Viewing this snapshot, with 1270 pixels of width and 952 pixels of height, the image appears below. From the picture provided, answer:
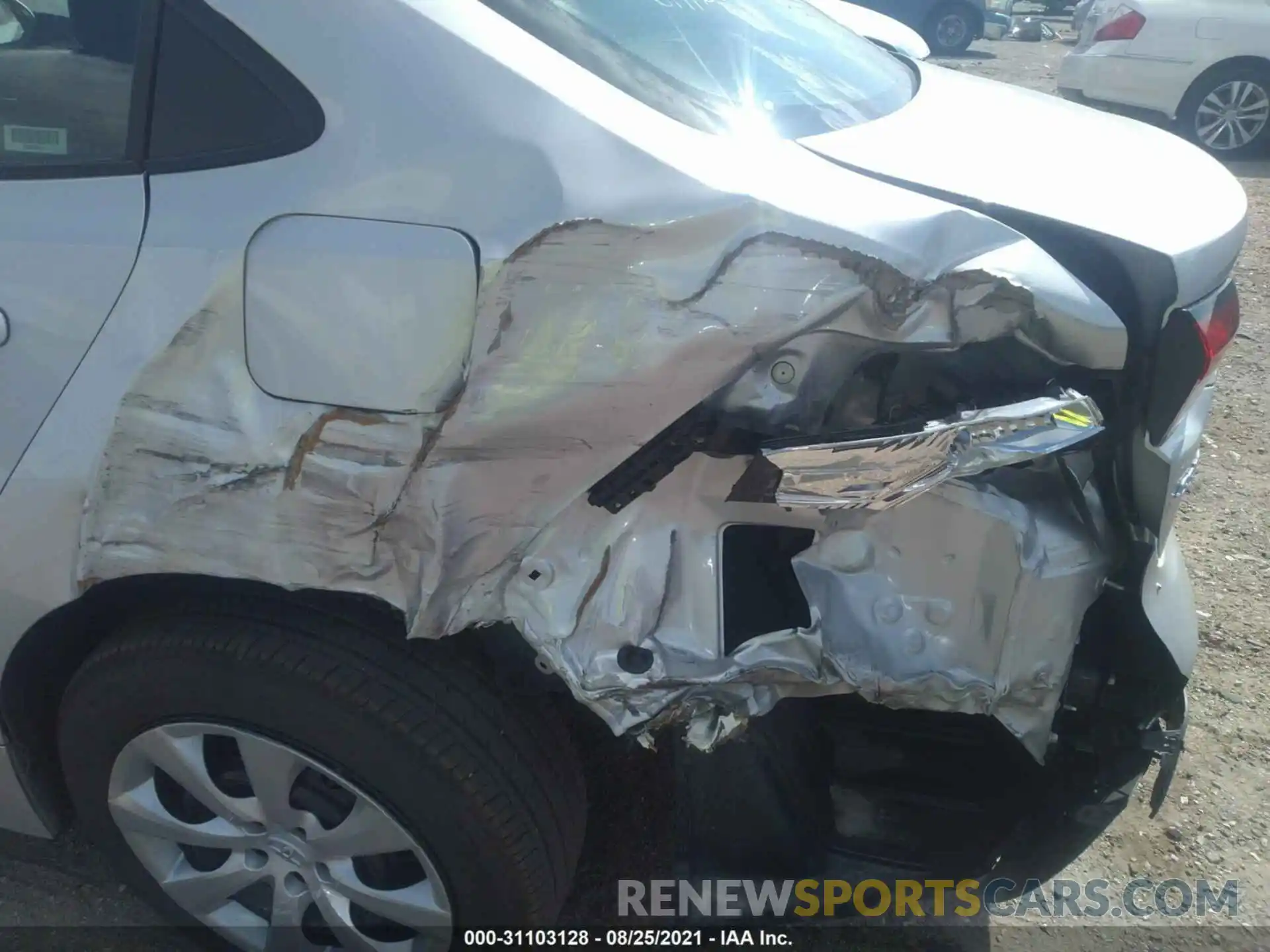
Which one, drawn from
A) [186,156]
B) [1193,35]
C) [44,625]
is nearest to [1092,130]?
[186,156]

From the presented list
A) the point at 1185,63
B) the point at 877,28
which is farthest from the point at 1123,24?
the point at 877,28

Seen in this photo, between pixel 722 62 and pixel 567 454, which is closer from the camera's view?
pixel 567 454

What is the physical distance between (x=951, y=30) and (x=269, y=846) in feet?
52.5

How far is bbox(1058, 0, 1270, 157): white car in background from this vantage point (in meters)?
7.80

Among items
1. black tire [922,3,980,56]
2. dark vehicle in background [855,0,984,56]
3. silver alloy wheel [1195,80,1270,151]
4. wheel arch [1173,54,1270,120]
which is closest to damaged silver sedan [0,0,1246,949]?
wheel arch [1173,54,1270,120]

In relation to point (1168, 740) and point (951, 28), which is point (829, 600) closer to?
point (1168, 740)

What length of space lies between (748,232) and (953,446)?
1.30ft

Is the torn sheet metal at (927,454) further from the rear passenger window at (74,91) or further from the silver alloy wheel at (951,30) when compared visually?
the silver alloy wheel at (951,30)

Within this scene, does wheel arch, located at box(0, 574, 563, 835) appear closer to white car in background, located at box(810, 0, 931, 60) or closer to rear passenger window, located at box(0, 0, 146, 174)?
rear passenger window, located at box(0, 0, 146, 174)

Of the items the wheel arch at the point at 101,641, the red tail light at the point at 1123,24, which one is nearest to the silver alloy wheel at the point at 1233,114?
the red tail light at the point at 1123,24

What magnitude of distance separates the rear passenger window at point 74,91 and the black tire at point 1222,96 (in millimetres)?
8529

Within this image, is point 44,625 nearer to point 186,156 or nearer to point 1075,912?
point 186,156

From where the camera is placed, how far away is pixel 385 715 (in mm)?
1600

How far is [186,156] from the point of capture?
155 centimetres
